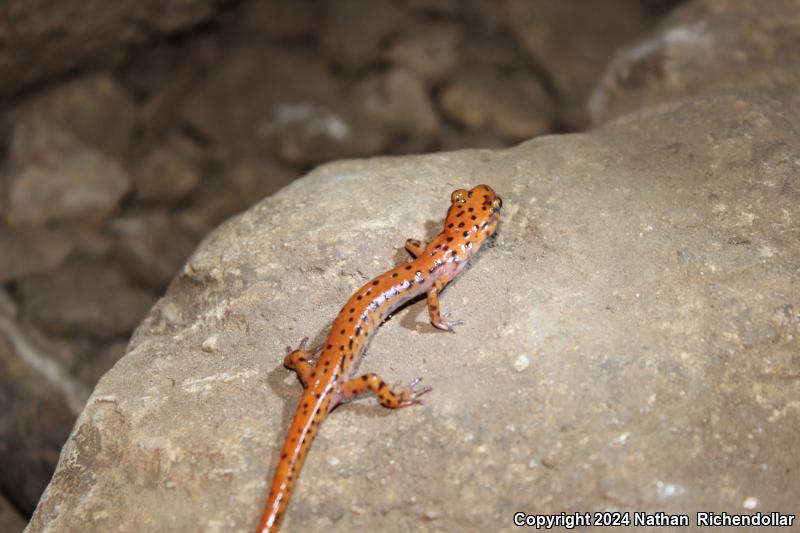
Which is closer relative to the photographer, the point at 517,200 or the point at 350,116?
the point at 517,200

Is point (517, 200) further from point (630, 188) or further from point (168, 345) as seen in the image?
point (168, 345)

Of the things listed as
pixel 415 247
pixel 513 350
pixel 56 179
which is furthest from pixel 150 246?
pixel 513 350

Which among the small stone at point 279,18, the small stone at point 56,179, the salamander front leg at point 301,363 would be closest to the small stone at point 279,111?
the small stone at point 279,18

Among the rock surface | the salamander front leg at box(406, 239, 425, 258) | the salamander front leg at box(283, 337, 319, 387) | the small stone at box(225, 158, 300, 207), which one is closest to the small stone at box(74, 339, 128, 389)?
the small stone at box(225, 158, 300, 207)

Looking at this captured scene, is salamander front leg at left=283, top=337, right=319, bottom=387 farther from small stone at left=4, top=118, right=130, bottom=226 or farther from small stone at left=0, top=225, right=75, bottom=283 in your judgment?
small stone at left=4, top=118, right=130, bottom=226

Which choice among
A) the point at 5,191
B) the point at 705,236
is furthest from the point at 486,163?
the point at 5,191

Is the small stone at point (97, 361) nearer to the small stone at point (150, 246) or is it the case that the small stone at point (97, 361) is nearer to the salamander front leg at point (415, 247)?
the small stone at point (150, 246)
